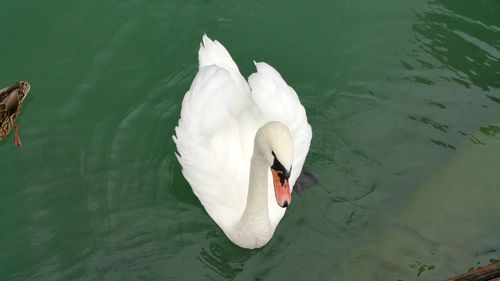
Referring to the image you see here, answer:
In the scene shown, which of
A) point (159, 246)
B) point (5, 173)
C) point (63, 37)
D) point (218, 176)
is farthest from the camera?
point (63, 37)

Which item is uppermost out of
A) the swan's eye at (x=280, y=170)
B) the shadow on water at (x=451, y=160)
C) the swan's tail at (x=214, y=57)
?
the swan's tail at (x=214, y=57)

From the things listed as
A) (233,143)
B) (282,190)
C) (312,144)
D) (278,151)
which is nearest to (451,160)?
(312,144)

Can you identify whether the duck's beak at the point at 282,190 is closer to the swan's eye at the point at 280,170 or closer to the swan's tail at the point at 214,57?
the swan's eye at the point at 280,170

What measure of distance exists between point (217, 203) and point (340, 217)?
1.08 meters

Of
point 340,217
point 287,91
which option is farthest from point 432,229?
point 287,91

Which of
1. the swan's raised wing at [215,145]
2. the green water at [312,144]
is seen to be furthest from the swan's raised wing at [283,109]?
the green water at [312,144]

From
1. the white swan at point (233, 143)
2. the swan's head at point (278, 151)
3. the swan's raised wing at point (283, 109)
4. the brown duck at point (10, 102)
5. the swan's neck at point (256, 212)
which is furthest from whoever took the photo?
the brown duck at point (10, 102)

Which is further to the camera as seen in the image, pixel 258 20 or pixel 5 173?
pixel 258 20

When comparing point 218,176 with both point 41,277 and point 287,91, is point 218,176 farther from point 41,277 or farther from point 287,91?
point 41,277

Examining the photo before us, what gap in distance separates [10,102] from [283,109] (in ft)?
7.28

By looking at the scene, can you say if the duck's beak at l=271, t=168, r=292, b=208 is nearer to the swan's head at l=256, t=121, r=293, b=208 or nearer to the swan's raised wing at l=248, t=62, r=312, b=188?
the swan's head at l=256, t=121, r=293, b=208

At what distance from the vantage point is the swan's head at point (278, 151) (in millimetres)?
3822

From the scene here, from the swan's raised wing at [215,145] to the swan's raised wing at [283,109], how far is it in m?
0.18

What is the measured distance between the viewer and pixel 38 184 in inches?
211
